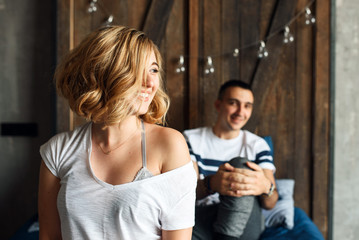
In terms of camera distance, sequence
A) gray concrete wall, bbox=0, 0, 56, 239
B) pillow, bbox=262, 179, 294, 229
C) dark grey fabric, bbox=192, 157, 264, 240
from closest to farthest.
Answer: dark grey fabric, bbox=192, 157, 264, 240, pillow, bbox=262, 179, 294, 229, gray concrete wall, bbox=0, 0, 56, 239

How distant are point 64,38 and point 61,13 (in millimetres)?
195

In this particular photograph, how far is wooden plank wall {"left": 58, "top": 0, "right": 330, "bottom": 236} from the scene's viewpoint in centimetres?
233

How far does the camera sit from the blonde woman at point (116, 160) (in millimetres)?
979

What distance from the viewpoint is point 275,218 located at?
1.90 m

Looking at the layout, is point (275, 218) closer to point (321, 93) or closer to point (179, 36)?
point (321, 93)

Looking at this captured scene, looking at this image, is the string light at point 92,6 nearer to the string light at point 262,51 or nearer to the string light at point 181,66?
the string light at point 181,66

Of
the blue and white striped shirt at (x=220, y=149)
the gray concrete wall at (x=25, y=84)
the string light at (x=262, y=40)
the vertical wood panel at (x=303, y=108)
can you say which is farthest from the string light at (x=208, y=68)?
the gray concrete wall at (x=25, y=84)

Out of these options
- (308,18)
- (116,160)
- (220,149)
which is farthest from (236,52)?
(116,160)

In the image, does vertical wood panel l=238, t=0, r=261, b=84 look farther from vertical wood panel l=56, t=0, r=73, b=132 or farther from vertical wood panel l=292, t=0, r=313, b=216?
vertical wood panel l=56, t=0, r=73, b=132

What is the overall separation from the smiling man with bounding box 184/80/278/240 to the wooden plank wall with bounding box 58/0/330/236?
32cm

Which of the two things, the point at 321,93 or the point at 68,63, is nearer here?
the point at 68,63

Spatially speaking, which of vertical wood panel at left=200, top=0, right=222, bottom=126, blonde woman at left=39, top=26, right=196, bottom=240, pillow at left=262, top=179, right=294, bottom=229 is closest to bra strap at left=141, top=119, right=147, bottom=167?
blonde woman at left=39, top=26, right=196, bottom=240

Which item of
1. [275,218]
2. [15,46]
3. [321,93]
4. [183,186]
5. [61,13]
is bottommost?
[275,218]

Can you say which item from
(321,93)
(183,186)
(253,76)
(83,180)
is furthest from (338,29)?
(83,180)
